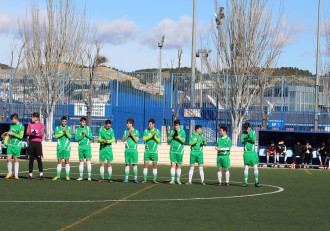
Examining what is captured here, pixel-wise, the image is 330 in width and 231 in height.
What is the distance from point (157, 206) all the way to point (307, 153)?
23830 millimetres

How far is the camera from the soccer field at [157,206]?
1414 cm

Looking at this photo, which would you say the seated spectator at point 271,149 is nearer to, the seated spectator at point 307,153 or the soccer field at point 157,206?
the seated spectator at point 307,153

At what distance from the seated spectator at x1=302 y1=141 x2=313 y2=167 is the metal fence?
1.28 meters

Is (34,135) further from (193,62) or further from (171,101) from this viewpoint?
(193,62)

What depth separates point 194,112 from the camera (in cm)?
4062

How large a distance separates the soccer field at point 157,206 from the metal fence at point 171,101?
50.9 feet

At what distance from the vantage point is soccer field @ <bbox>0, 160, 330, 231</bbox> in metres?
14.1

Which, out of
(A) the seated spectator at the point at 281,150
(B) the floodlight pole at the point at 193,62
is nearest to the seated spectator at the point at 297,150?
(A) the seated spectator at the point at 281,150

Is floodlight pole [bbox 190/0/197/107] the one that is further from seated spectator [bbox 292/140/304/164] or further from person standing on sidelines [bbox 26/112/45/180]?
person standing on sidelines [bbox 26/112/45/180]

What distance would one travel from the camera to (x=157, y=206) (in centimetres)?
1723

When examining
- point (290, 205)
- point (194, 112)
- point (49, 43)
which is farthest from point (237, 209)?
point (49, 43)

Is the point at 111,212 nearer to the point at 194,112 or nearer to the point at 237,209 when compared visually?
the point at 237,209

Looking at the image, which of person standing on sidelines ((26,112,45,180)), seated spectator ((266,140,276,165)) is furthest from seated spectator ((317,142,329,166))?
person standing on sidelines ((26,112,45,180))

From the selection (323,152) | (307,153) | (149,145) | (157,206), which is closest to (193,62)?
(307,153)
